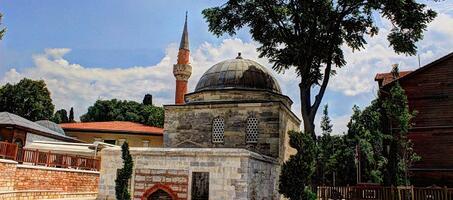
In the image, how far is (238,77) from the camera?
69.4 feet

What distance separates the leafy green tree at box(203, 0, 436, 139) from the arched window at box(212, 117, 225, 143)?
3961 mm

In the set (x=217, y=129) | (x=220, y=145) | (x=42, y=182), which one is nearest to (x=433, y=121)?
(x=220, y=145)

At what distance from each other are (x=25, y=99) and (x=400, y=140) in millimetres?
36500

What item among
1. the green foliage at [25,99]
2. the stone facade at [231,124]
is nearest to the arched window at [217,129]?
the stone facade at [231,124]

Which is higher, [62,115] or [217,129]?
[62,115]

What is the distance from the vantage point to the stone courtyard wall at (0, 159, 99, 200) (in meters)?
→ 13.6

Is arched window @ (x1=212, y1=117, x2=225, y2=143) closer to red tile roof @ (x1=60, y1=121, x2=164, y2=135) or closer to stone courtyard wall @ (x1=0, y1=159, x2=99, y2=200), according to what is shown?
stone courtyard wall @ (x1=0, y1=159, x2=99, y2=200)

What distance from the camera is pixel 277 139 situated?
1791 centimetres

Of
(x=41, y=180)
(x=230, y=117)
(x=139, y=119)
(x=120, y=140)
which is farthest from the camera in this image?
(x=139, y=119)

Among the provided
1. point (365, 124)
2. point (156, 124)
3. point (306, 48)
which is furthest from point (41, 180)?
point (156, 124)

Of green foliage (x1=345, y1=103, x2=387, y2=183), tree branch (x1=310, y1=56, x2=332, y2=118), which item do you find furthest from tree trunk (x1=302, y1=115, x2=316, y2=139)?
green foliage (x1=345, y1=103, x2=387, y2=183)

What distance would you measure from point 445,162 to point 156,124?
1253 inches

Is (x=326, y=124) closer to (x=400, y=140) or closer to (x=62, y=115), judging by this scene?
(x=400, y=140)

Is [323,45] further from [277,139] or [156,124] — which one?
[156,124]
